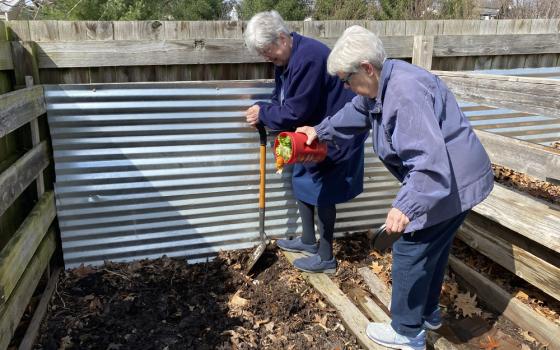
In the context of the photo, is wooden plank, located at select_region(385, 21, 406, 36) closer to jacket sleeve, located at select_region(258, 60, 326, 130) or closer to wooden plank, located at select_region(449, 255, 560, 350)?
jacket sleeve, located at select_region(258, 60, 326, 130)

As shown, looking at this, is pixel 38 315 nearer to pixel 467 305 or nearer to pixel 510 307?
pixel 467 305

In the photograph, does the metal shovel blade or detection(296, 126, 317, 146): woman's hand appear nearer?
detection(296, 126, 317, 146): woman's hand

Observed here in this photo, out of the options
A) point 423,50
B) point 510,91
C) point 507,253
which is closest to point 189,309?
point 507,253

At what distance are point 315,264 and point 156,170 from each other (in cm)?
167

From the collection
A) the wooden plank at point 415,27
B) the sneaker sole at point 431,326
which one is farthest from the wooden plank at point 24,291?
the wooden plank at point 415,27

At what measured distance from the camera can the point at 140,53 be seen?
12.4 ft

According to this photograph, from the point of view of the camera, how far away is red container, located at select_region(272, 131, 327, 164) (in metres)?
3.52

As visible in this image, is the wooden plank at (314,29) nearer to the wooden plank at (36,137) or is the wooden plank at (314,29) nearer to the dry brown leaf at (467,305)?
the wooden plank at (36,137)

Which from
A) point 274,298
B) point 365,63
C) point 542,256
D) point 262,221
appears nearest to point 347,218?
point 262,221

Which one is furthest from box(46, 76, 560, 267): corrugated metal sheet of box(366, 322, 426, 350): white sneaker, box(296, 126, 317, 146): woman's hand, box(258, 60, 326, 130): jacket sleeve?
box(366, 322, 426, 350): white sneaker

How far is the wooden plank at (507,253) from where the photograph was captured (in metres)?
3.36

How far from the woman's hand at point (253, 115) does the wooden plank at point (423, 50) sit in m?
1.77

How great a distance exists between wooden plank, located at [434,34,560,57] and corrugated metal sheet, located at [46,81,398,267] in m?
1.91

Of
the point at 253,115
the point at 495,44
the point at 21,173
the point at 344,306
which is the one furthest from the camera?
the point at 495,44
